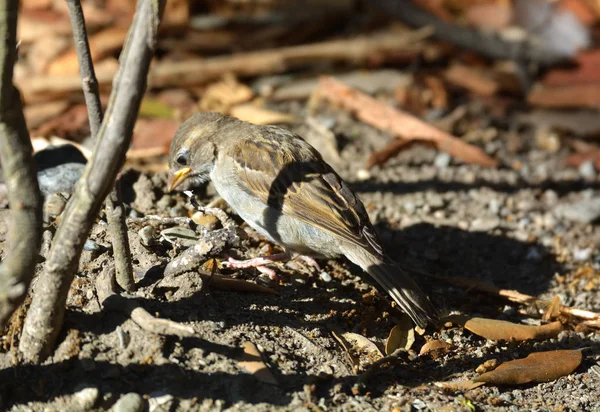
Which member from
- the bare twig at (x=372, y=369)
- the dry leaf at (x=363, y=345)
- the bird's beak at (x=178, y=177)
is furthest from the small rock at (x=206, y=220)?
the bare twig at (x=372, y=369)

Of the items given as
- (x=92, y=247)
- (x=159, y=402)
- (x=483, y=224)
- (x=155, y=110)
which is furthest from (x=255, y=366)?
(x=155, y=110)

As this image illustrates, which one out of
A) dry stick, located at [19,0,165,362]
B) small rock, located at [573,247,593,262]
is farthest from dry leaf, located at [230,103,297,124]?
dry stick, located at [19,0,165,362]

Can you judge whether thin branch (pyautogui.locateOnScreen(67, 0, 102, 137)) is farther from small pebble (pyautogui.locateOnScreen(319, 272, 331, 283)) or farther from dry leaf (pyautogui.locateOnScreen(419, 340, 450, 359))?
dry leaf (pyautogui.locateOnScreen(419, 340, 450, 359))

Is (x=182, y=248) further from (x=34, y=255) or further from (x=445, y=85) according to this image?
(x=445, y=85)

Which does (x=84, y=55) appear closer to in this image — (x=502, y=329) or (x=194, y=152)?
Answer: (x=194, y=152)

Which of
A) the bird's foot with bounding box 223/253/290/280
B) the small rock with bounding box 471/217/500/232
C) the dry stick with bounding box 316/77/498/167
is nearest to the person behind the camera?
the bird's foot with bounding box 223/253/290/280

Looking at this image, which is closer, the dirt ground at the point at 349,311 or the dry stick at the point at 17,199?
the dry stick at the point at 17,199

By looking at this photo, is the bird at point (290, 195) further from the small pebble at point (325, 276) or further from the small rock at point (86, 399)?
the small rock at point (86, 399)
